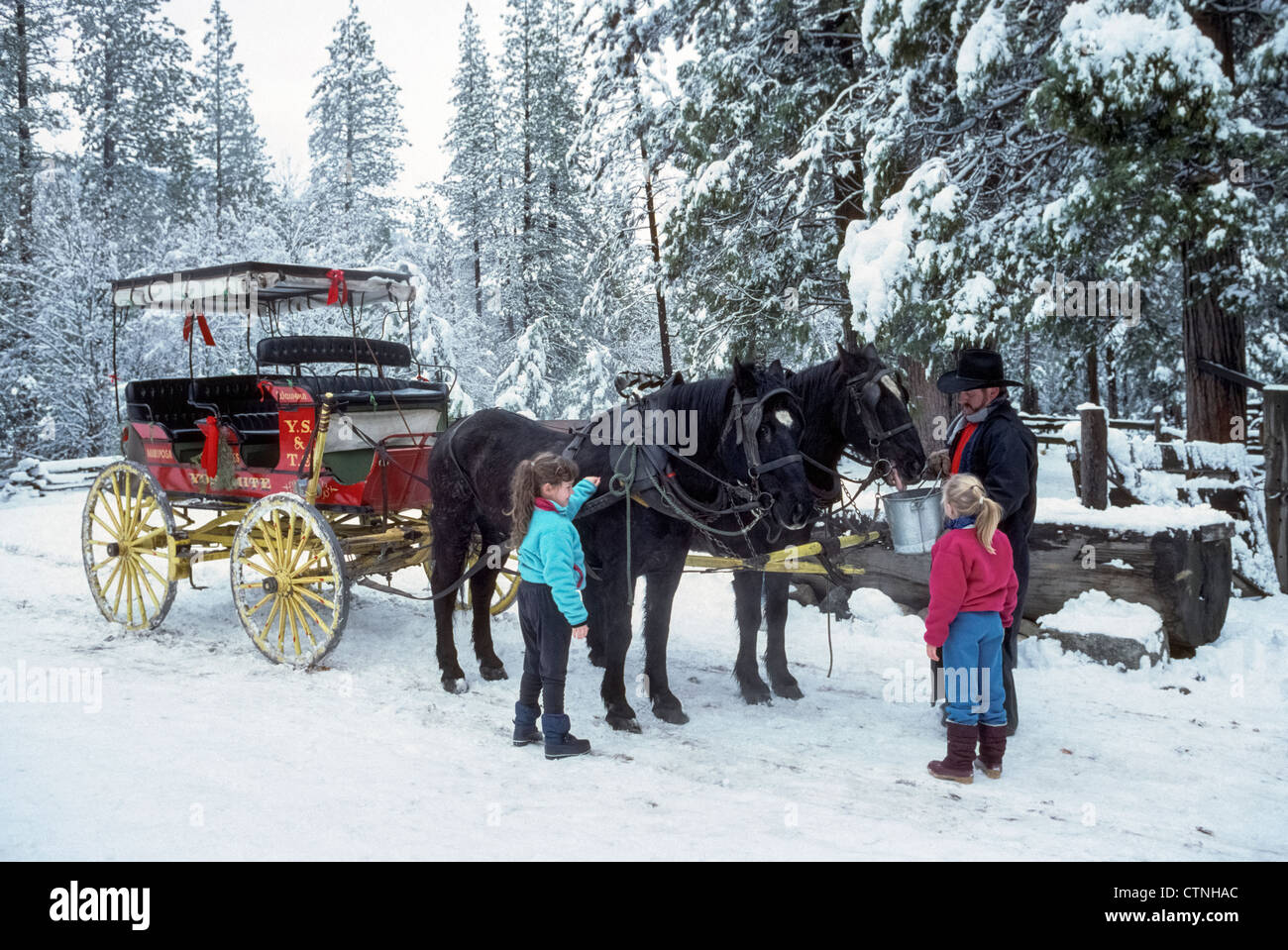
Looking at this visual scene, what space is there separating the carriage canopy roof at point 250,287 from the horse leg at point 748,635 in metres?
4.11

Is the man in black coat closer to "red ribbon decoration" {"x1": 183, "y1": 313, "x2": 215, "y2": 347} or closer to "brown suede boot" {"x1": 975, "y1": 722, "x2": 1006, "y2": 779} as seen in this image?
"brown suede boot" {"x1": 975, "y1": 722, "x2": 1006, "y2": 779}

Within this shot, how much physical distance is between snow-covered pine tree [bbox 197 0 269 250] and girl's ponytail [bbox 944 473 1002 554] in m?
30.9

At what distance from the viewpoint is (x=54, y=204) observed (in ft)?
76.8

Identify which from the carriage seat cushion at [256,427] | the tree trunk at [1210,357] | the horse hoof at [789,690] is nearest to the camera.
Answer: the horse hoof at [789,690]

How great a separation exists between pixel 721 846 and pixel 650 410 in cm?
260

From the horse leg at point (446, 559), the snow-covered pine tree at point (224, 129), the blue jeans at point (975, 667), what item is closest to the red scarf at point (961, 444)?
the blue jeans at point (975, 667)

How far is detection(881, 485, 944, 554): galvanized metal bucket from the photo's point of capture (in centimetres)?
472

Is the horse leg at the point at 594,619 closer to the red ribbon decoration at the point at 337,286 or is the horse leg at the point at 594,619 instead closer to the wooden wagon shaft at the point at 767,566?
the wooden wagon shaft at the point at 767,566

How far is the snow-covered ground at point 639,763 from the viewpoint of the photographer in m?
3.57

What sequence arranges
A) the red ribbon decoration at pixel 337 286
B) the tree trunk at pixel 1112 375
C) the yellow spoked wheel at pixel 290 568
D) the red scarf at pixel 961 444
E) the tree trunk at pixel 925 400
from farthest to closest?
the tree trunk at pixel 1112 375
the tree trunk at pixel 925 400
the red ribbon decoration at pixel 337 286
the yellow spoked wheel at pixel 290 568
the red scarf at pixel 961 444

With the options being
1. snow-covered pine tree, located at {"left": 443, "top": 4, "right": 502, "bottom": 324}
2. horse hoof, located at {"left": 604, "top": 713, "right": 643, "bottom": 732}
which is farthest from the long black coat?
snow-covered pine tree, located at {"left": 443, "top": 4, "right": 502, "bottom": 324}

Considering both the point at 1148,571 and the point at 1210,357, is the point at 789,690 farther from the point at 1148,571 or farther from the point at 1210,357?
the point at 1210,357
